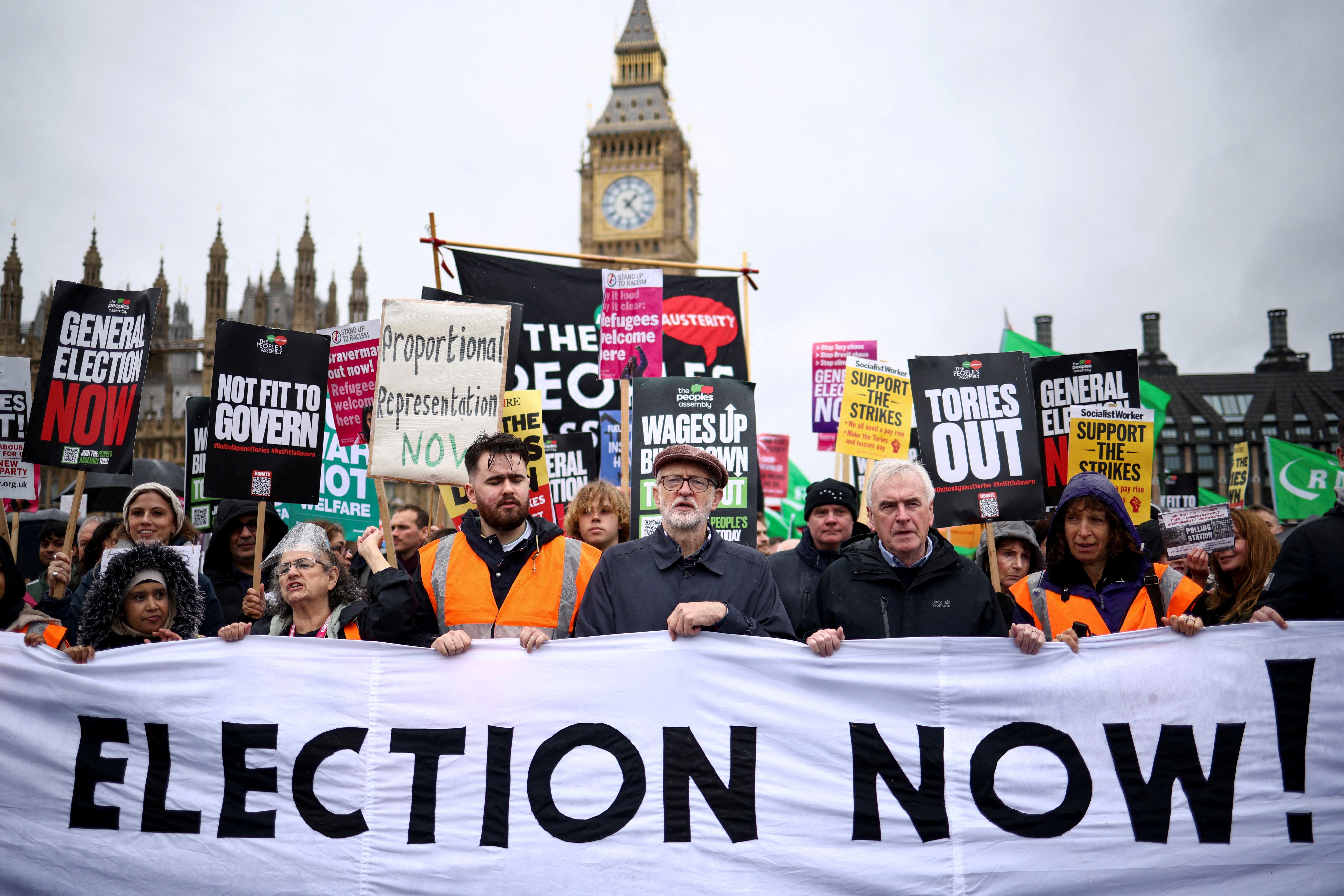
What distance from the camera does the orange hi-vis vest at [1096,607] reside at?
4.05 m

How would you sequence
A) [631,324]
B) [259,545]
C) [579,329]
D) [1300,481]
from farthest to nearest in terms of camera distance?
[1300,481], [579,329], [631,324], [259,545]

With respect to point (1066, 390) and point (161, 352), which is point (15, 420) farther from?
point (161, 352)

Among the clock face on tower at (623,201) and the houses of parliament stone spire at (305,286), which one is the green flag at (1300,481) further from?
the clock face on tower at (623,201)

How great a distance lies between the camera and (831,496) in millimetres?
5172

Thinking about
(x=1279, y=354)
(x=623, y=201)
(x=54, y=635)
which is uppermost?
(x=623, y=201)

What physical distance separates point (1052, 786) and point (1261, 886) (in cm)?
72

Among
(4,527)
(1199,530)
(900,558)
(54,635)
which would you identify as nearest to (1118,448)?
(1199,530)

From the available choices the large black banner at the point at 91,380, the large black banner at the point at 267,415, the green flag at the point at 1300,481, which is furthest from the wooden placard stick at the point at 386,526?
the green flag at the point at 1300,481

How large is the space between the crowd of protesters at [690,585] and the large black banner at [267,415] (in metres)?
0.93

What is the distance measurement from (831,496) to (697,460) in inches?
53.9

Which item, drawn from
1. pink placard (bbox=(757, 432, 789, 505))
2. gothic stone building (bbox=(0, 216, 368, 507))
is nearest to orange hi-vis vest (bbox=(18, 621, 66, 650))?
pink placard (bbox=(757, 432, 789, 505))

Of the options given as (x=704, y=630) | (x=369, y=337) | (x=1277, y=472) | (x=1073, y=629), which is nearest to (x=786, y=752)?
(x=704, y=630)

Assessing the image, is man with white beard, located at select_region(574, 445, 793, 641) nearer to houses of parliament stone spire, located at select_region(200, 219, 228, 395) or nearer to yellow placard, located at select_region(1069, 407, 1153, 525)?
yellow placard, located at select_region(1069, 407, 1153, 525)

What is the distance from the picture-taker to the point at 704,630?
154 inches
